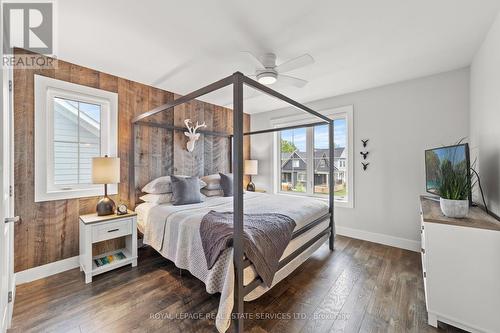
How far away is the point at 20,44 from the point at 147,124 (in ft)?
4.66

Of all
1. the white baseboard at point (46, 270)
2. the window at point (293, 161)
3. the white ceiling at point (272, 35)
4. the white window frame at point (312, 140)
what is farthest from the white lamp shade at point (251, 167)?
the white baseboard at point (46, 270)

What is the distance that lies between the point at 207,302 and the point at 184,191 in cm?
141

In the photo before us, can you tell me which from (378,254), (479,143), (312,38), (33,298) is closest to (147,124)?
(33,298)

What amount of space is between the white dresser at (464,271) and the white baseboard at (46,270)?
3699mm

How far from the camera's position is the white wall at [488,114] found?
1.77 m

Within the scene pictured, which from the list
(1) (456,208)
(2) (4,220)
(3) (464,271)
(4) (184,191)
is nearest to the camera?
(2) (4,220)

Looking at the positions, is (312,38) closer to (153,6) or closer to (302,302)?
(153,6)

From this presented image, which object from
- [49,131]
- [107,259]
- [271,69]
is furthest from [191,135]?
[107,259]

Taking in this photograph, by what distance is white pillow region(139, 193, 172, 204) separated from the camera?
2881 mm

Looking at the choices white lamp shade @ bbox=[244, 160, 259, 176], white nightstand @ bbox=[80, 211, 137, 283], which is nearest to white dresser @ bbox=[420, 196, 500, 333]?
white nightstand @ bbox=[80, 211, 137, 283]

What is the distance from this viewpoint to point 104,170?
2451 mm

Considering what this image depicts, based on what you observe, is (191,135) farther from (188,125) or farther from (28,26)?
(28,26)

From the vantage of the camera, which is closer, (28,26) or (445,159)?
(28,26)

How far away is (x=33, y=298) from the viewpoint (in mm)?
1969
